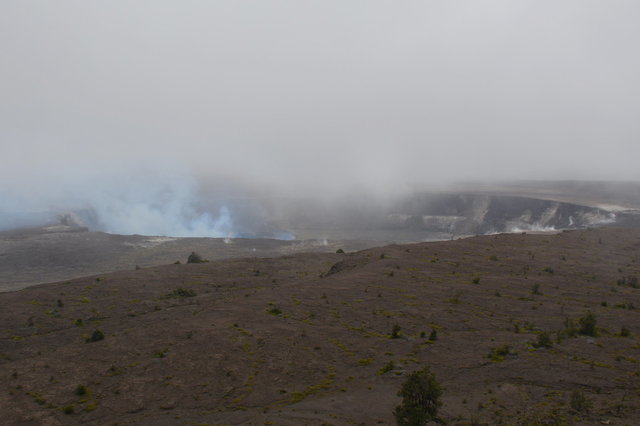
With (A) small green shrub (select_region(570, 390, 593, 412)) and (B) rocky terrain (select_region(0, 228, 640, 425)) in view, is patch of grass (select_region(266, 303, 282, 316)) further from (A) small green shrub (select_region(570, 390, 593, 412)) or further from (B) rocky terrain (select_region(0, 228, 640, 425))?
(A) small green shrub (select_region(570, 390, 593, 412))

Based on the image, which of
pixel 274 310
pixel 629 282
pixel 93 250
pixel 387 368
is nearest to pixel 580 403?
pixel 387 368

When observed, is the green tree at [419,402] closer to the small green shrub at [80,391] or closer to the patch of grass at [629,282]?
the small green shrub at [80,391]

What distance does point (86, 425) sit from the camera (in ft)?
81.1

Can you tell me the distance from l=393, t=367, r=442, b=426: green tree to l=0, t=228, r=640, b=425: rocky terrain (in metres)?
2.25

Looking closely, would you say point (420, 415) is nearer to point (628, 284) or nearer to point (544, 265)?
point (628, 284)

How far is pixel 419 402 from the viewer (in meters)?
20.8

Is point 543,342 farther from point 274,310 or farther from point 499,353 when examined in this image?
point 274,310

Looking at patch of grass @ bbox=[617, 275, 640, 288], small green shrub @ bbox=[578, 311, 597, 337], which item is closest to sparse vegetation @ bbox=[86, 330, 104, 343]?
small green shrub @ bbox=[578, 311, 597, 337]

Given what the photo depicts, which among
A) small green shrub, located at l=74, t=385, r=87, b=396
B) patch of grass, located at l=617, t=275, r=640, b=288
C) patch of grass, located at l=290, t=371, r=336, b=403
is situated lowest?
patch of grass, located at l=290, t=371, r=336, b=403

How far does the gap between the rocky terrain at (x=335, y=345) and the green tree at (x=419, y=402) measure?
2.25 metres

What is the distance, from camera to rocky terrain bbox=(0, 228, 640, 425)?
25016 millimetres

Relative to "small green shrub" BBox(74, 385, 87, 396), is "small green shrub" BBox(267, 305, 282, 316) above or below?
above

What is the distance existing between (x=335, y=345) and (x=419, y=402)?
45.6 ft

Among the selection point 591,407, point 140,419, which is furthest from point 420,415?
point 140,419
